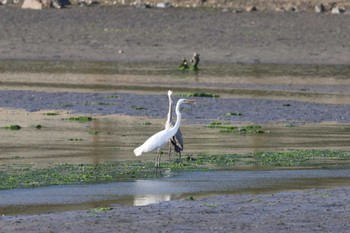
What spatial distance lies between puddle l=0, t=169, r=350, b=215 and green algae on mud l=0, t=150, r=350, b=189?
0.33 m

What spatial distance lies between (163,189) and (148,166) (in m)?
1.91

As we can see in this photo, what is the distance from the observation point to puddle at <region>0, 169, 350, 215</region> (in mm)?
11797

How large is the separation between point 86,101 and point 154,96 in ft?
5.17

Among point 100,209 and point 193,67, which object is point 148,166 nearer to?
point 100,209

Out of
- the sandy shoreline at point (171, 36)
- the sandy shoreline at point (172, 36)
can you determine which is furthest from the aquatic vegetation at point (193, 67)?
the sandy shoreline at point (172, 36)

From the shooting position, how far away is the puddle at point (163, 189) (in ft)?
38.7

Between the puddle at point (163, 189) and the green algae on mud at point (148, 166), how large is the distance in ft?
1.10

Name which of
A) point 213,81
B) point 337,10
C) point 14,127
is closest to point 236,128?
point 14,127

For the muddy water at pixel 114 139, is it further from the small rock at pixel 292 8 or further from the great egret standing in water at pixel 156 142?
the small rock at pixel 292 8

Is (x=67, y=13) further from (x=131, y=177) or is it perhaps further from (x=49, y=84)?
(x=131, y=177)

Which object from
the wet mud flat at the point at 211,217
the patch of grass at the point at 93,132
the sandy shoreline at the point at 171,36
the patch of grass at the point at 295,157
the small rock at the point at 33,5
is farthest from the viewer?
the small rock at the point at 33,5

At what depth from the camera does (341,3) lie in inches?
1540

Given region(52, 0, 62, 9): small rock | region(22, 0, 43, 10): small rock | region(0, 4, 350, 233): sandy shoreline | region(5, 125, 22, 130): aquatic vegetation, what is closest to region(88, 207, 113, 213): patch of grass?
region(5, 125, 22, 130): aquatic vegetation

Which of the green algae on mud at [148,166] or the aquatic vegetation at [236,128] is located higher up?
the aquatic vegetation at [236,128]
